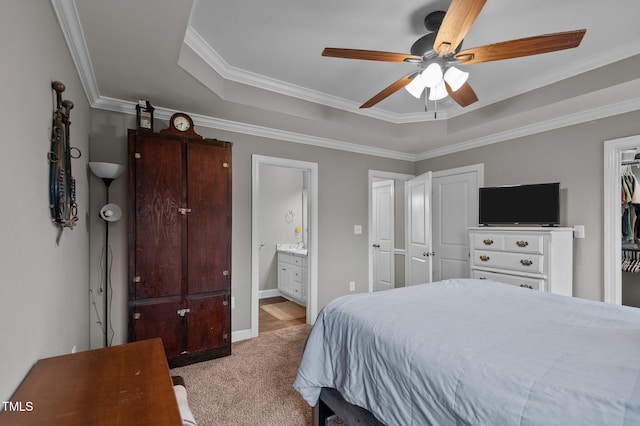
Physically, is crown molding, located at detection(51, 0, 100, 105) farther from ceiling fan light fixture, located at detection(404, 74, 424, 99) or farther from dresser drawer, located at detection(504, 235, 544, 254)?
dresser drawer, located at detection(504, 235, 544, 254)

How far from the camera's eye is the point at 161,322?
2.66 meters

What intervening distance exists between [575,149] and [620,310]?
7.05ft

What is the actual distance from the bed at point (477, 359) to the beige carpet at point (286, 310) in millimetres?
2656

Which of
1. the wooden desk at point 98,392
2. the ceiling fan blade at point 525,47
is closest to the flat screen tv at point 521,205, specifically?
the ceiling fan blade at point 525,47

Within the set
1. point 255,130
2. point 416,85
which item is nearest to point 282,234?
point 255,130

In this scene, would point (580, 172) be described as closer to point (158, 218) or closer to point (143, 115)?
point (158, 218)

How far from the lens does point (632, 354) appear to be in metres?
1.09

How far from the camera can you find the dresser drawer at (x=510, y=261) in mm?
2949

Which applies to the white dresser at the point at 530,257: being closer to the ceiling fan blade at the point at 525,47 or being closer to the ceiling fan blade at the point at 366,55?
the ceiling fan blade at the point at 525,47

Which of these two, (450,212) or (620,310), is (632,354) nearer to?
→ (620,310)

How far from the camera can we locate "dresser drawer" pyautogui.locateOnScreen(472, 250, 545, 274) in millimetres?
2949

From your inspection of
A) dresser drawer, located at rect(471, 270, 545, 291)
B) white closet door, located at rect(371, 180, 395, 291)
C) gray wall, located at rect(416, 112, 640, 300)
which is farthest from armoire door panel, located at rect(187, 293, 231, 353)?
gray wall, located at rect(416, 112, 640, 300)

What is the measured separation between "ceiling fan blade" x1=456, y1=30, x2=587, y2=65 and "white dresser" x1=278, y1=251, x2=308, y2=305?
136 inches

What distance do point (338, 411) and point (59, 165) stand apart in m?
1.84
